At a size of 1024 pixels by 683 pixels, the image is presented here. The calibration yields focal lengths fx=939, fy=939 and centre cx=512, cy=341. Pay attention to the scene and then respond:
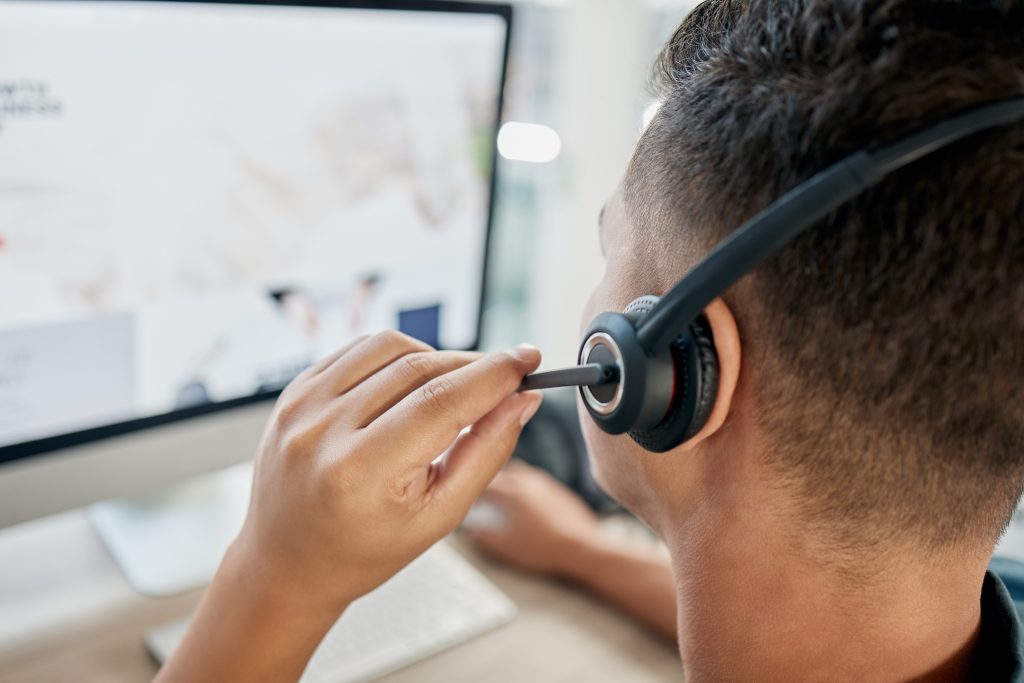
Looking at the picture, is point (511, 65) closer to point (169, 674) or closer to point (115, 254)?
point (115, 254)

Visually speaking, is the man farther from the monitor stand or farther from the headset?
the monitor stand

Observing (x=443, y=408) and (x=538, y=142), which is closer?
(x=443, y=408)

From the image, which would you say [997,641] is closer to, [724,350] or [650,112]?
[724,350]

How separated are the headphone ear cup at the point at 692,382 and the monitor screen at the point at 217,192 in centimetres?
50

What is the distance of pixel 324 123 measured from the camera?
89 cm

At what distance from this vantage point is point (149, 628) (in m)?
0.84

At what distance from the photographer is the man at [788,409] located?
45cm

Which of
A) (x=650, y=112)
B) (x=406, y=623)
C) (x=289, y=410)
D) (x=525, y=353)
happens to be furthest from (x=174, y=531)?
(x=650, y=112)

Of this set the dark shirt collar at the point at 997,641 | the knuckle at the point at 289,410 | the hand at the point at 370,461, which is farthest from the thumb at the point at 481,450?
the dark shirt collar at the point at 997,641

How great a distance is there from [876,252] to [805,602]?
8.6 inches

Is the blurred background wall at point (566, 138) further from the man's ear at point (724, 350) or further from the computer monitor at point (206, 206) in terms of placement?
the man's ear at point (724, 350)

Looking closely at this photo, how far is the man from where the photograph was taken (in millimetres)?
453

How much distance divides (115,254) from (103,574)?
1.08 feet

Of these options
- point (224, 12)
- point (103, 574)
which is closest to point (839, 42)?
point (224, 12)
